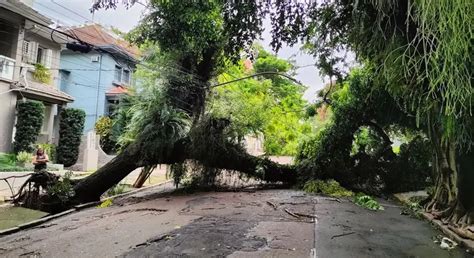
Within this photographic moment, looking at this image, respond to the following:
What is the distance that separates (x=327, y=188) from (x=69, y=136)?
11.1 metres

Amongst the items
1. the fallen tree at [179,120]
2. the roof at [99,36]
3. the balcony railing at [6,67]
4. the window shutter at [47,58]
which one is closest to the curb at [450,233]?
the fallen tree at [179,120]

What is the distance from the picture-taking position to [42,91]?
1545 cm

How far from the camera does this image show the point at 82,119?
16969 millimetres

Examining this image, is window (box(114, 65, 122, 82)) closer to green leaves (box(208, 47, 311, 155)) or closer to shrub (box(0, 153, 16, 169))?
green leaves (box(208, 47, 311, 155))

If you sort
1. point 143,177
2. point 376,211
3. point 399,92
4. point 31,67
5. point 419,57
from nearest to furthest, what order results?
point 419,57 → point 399,92 → point 376,211 → point 143,177 → point 31,67

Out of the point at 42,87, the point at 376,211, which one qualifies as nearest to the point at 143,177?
the point at 42,87

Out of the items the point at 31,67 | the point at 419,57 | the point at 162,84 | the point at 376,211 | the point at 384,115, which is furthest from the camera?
the point at 31,67

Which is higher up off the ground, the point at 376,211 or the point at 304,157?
the point at 304,157

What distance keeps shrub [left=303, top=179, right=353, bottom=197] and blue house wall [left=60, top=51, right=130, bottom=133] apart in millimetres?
14875

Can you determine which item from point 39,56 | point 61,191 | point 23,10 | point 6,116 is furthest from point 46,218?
point 39,56

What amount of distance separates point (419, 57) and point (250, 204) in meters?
6.10

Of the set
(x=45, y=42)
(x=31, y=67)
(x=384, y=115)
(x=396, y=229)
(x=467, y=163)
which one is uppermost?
(x=45, y=42)

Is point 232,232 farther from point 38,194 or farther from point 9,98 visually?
point 9,98

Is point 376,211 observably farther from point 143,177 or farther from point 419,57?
point 143,177
